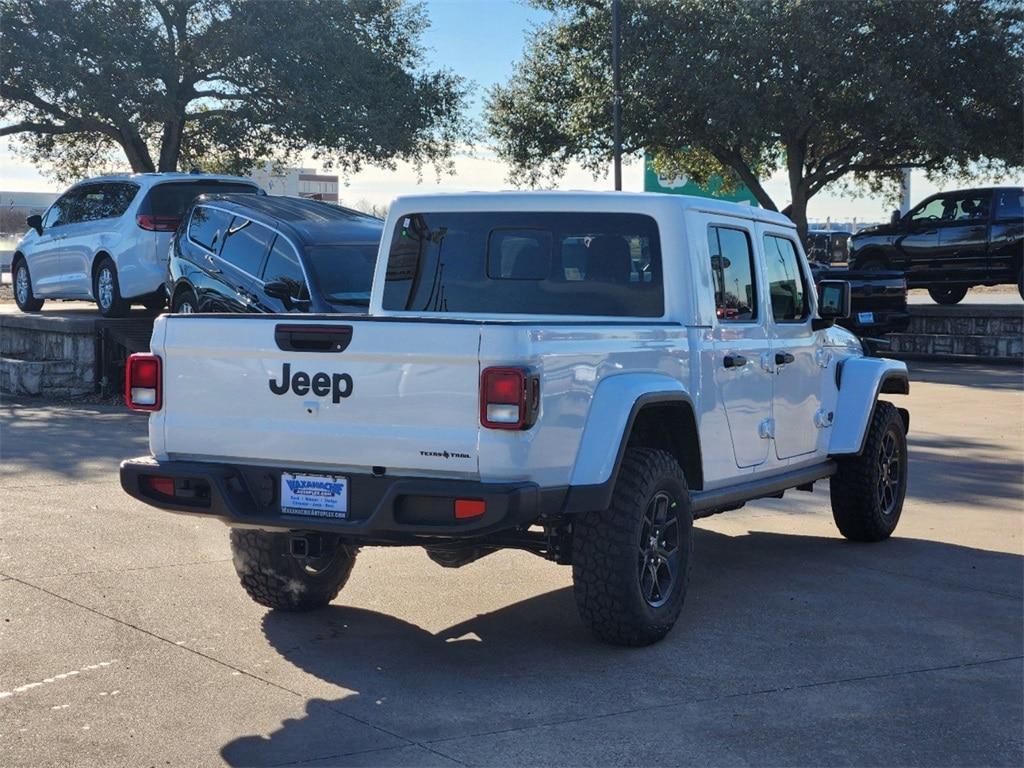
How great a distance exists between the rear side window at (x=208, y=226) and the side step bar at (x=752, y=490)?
23.1ft

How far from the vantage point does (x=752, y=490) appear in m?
7.01

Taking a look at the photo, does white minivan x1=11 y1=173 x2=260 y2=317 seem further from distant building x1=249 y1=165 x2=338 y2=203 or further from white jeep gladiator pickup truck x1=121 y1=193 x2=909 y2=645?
white jeep gladiator pickup truck x1=121 y1=193 x2=909 y2=645

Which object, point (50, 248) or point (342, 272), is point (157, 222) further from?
point (342, 272)

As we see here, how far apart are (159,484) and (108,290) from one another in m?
10.4

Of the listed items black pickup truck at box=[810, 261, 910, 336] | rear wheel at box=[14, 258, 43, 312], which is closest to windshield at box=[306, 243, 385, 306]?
rear wheel at box=[14, 258, 43, 312]

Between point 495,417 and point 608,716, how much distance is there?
1120 millimetres

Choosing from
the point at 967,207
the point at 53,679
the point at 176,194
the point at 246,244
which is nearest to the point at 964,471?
the point at 246,244

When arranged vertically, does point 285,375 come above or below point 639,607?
above

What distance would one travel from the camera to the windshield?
11.9 m

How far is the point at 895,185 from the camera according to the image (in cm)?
3588

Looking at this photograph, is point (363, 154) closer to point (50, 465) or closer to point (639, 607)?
point (50, 465)

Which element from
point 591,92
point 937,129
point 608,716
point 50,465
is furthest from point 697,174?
point 608,716

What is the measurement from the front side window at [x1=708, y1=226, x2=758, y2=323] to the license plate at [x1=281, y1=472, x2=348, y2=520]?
2.12 m

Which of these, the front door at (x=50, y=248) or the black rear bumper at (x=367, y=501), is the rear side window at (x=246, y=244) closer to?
the front door at (x=50, y=248)
